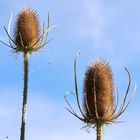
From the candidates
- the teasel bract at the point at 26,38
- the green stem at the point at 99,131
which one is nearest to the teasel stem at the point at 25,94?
the teasel bract at the point at 26,38

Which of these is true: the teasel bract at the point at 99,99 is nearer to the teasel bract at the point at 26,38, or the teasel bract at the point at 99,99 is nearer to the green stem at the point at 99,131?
the green stem at the point at 99,131

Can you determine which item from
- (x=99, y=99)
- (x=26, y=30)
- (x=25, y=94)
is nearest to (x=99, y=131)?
(x=99, y=99)

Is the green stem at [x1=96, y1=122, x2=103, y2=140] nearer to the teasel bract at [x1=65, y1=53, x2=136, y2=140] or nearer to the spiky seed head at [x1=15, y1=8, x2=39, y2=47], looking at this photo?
the teasel bract at [x1=65, y1=53, x2=136, y2=140]

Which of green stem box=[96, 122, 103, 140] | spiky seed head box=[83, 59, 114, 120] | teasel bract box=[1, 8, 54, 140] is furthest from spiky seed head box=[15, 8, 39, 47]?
green stem box=[96, 122, 103, 140]

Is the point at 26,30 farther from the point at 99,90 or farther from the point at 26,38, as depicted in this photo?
the point at 99,90

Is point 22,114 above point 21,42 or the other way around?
the other way around

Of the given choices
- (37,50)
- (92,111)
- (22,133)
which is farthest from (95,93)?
(37,50)

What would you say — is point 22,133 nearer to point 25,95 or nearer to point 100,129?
point 25,95
